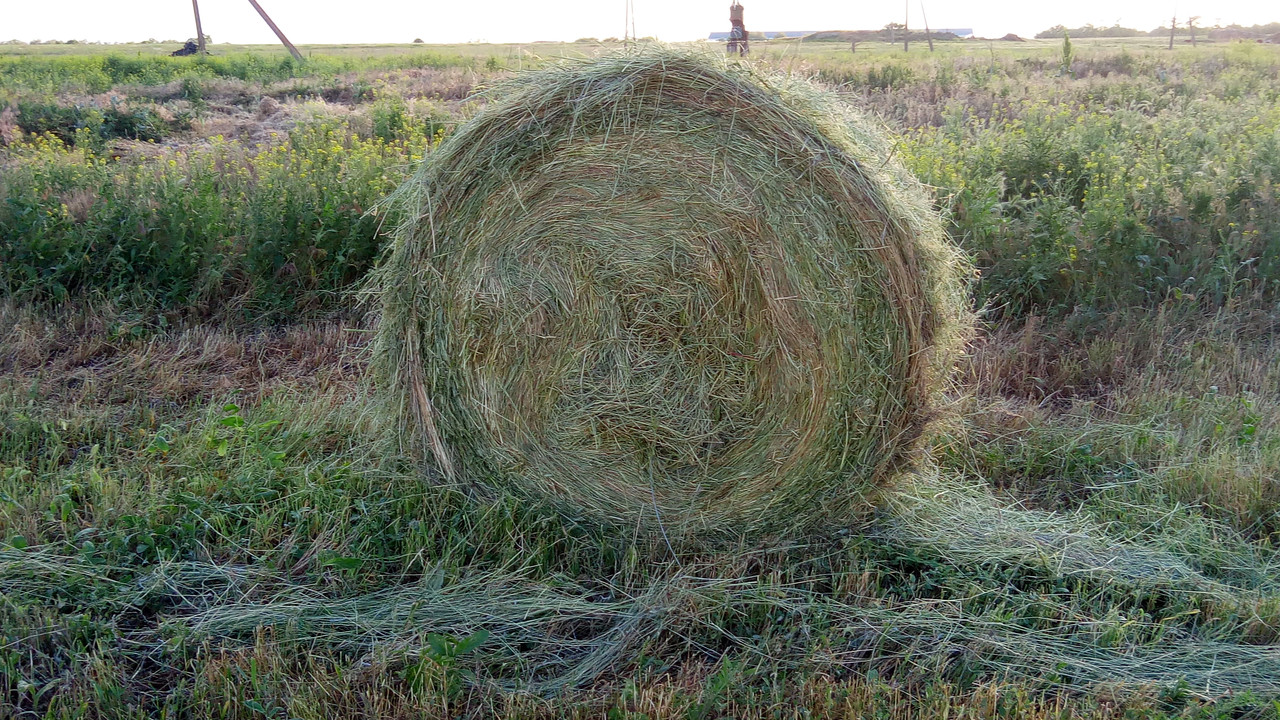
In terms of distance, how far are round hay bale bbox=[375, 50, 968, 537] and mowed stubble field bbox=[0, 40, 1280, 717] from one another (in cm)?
25

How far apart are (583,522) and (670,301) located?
3.16 feet

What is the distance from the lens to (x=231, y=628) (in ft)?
9.68

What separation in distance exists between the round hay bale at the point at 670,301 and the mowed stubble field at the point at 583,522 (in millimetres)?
249

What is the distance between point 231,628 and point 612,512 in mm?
1430

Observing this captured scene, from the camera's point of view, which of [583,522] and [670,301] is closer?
[670,301]

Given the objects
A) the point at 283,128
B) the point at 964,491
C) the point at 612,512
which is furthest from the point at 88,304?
the point at 283,128

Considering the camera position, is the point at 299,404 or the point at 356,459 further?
the point at 299,404

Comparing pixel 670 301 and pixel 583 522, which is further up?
pixel 670 301

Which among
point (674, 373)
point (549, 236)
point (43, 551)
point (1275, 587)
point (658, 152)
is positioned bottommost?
point (1275, 587)

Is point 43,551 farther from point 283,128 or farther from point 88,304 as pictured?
point 283,128

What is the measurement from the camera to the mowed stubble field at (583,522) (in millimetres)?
2744

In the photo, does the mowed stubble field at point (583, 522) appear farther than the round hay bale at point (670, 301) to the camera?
No

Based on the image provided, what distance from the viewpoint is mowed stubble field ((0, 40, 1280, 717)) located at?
9.00ft

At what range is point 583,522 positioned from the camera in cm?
372
